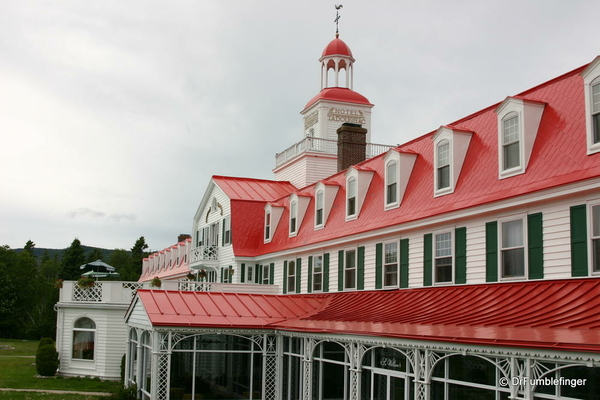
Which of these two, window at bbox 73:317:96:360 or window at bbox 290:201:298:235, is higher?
window at bbox 290:201:298:235

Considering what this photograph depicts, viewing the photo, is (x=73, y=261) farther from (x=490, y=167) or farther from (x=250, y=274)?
(x=490, y=167)

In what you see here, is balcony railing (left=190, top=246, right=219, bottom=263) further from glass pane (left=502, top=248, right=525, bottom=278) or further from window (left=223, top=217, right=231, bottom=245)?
glass pane (left=502, top=248, right=525, bottom=278)

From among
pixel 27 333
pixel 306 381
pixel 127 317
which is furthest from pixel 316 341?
pixel 27 333

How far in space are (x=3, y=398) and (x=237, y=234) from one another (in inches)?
554

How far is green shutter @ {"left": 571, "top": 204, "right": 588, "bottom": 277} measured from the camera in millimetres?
14859

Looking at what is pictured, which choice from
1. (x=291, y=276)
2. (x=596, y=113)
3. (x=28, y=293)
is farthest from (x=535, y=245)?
(x=28, y=293)

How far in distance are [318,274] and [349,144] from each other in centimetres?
952

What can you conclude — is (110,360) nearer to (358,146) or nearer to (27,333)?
(358,146)

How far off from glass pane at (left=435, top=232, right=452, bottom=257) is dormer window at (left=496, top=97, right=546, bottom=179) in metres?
2.80

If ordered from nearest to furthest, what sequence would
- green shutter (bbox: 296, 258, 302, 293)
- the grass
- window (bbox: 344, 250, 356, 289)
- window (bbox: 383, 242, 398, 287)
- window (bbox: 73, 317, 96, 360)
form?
1. window (bbox: 383, 242, 398, 287)
2. window (bbox: 344, 250, 356, 289)
3. the grass
4. green shutter (bbox: 296, 258, 302, 293)
5. window (bbox: 73, 317, 96, 360)

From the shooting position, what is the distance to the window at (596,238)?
14.6 m

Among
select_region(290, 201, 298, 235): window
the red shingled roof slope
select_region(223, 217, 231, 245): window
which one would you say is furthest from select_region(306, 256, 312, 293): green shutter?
select_region(223, 217, 231, 245): window

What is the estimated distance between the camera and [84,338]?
35.5 metres

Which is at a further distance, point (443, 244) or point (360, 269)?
point (360, 269)
